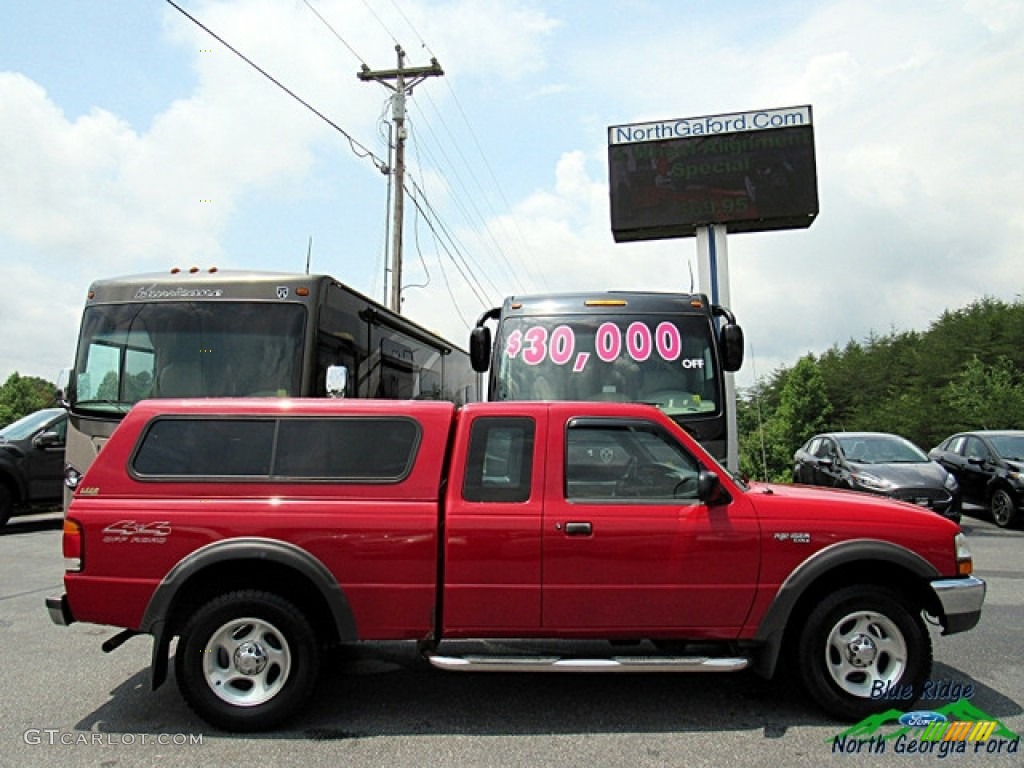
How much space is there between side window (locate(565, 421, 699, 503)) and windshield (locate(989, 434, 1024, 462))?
1053 cm

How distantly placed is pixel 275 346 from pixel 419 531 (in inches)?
174

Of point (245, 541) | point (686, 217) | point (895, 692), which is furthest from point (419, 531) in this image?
point (686, 217)

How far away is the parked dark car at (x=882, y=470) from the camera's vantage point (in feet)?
34.9

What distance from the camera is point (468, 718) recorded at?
4305 mm

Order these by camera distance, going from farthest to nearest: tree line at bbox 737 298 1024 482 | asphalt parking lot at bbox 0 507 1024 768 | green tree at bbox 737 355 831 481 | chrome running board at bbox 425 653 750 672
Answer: green tree at bbox 737 355 831 481, tree line at bbox 737 298 1024 482, chrome running board at bbox 425 653 750 672, asphalt parking lot at bbox 0 507 1024 768

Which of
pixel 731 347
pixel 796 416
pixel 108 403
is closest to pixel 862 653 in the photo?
pixel 731 347

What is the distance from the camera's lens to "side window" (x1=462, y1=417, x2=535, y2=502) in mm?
4293

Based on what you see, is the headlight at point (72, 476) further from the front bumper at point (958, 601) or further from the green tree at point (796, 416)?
the green tree at point (796, 416)

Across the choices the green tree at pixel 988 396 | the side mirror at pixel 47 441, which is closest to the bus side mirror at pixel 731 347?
the side mirror at pixel 47 441

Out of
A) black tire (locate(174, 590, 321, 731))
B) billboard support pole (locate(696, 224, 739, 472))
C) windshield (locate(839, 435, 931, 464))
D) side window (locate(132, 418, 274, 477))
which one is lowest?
black tire (locate(174, 590, 321, 731))

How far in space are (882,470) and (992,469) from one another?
2728mm

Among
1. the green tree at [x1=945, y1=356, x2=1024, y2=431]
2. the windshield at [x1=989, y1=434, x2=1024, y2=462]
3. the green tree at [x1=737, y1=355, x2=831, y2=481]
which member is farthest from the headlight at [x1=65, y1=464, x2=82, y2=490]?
the green tree at [x1=737, y1=355, x2=831, y2=481]

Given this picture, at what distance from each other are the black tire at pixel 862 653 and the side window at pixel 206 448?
3.23m

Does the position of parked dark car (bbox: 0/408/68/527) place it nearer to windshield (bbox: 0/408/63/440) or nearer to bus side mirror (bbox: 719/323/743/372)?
windshield (bbox: 0/408/63/440)
